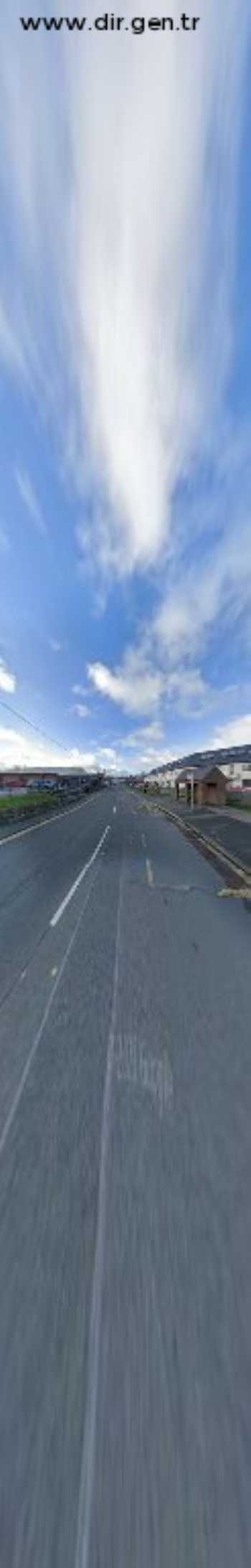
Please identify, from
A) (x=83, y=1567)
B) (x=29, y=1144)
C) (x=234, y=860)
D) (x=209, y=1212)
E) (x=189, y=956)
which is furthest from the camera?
(x=234, y=860)

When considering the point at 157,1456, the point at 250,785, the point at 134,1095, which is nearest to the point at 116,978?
the point at 134,1095

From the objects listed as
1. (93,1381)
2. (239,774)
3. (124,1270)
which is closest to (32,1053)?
(124,1270)

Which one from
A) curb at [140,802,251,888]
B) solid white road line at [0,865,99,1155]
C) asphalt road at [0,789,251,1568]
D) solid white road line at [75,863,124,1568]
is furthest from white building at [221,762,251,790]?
solid white road line at [75,863,124,1568]

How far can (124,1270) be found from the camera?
2.44m

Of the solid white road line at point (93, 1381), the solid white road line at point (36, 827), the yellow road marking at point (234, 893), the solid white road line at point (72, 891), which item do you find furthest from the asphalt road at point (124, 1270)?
the solid white road line at point (36, 827)

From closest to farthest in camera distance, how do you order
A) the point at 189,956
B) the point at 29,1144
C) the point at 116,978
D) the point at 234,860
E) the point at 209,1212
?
1. the point at 209,1212
2. the point at 29,1144
3. the point at 116,978
4. the point at 189,956
5. the point at 234,860

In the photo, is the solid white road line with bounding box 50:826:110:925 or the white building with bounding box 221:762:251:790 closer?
the solid white road line with bounding box 50:826:110:925

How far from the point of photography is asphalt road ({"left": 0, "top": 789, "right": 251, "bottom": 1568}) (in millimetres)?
1721

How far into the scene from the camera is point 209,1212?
2.77 meters

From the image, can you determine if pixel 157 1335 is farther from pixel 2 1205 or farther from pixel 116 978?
pixel 116 978

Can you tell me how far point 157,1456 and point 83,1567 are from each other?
34 cm

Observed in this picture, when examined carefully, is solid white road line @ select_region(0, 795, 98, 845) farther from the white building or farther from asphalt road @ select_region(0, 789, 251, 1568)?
the white building

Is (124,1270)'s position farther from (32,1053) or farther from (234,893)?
(234,893)

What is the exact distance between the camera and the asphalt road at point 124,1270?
1721 millimetres
